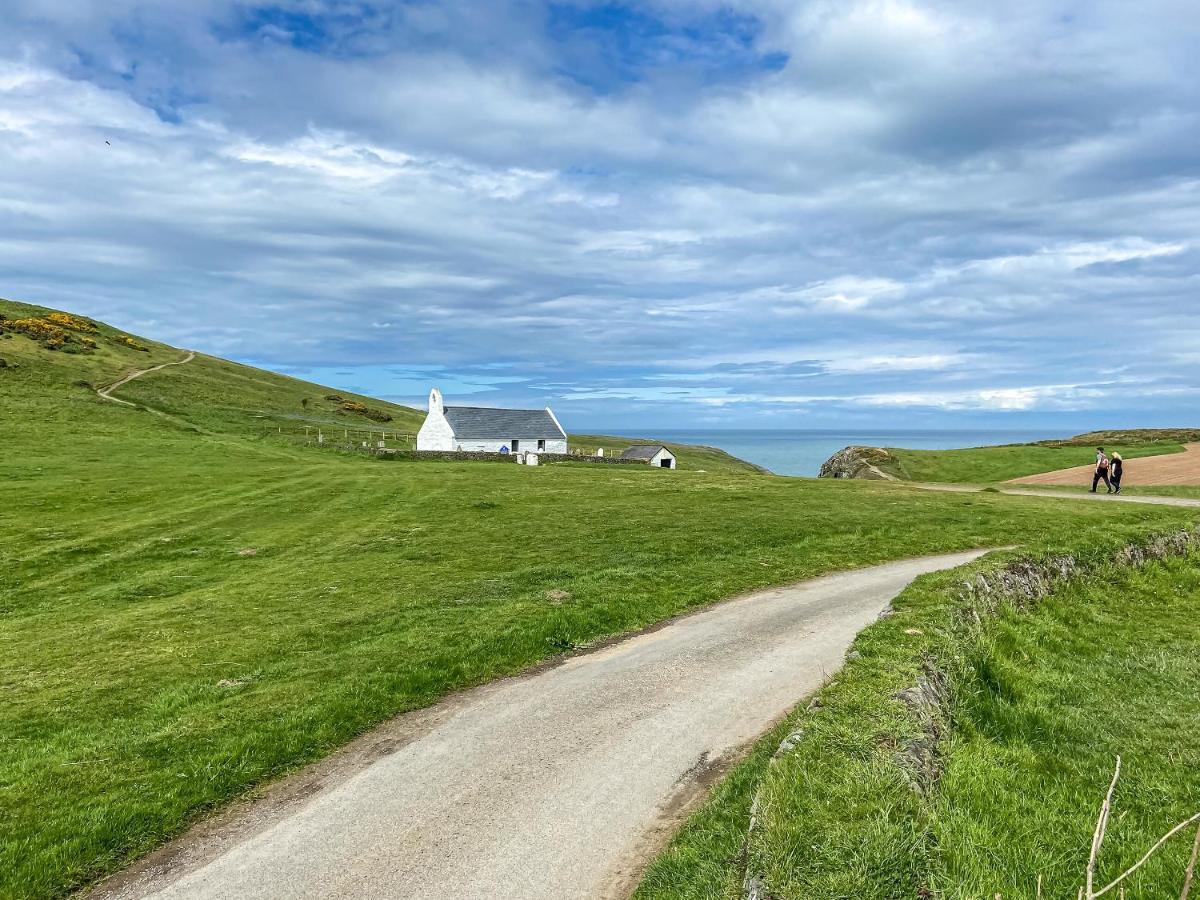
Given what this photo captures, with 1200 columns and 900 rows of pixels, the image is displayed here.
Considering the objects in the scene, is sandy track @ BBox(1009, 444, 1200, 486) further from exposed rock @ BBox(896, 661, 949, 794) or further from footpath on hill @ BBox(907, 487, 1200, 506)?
→ exposed rock @ BBox(896, 661, 949, 794)

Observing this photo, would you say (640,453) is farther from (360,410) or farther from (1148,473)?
(360,410)

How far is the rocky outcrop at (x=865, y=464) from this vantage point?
2318 inches

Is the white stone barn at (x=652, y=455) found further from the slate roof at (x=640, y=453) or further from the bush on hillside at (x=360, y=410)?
the bush on hillside at (x=360, y=410)

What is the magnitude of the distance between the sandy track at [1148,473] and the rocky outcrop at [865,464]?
31.0 feet

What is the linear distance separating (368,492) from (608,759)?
33099 millimetres

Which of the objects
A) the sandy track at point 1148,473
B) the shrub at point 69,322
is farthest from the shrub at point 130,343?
the sandy track at point 1148,473

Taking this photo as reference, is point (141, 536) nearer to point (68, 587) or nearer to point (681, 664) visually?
point (68, 587)

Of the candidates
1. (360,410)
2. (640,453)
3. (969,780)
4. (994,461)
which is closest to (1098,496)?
(994,461)

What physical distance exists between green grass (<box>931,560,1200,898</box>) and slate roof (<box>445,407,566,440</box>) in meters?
76.5

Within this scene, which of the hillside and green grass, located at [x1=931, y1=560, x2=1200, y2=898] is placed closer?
green grass, located at [x1=931, y1=560, x2=1200, y2=898]

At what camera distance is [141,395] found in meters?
88.4

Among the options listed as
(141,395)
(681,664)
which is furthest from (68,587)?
(141,395)

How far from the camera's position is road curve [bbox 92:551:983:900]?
819cm

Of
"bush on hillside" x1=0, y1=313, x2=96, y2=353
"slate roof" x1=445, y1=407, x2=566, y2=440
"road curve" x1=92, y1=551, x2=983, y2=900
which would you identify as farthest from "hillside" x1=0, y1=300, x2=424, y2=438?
"road curve" x1=92, y1=551, x2=983, y2=900
